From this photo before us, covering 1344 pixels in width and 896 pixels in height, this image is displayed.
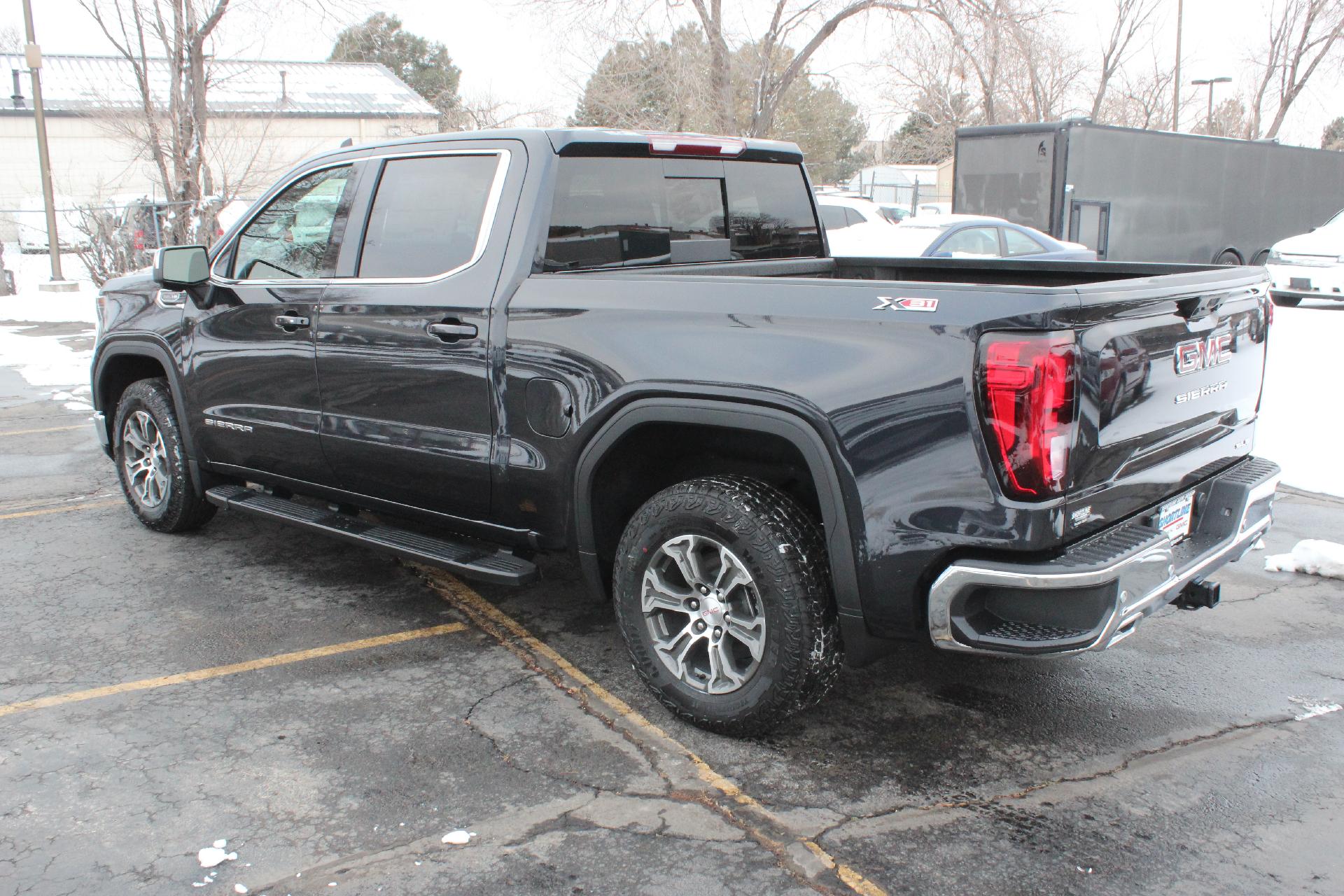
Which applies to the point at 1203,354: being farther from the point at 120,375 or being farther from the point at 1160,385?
the point at 120,375

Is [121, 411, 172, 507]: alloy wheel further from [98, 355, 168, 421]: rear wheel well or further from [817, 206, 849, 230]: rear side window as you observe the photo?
[817, 206, 849, 230]: rear side window

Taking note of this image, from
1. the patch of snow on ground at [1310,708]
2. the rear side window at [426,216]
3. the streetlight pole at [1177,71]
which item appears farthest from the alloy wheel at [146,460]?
the streetlight pole at [1177,71]

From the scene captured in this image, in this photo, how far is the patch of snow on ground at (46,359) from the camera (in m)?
11.0

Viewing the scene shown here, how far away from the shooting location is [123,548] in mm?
5582

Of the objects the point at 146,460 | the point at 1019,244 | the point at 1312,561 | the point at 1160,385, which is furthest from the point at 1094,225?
the point at 1160,385

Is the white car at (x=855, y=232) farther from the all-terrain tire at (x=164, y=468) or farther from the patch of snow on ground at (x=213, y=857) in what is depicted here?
the patch of snow on ground at (x=213, y=857)

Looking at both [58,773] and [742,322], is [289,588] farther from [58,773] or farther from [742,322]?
[742,322]

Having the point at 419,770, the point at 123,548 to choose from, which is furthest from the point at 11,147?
the point at 419,770

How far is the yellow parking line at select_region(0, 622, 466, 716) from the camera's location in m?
3.85

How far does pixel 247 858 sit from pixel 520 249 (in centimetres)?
209

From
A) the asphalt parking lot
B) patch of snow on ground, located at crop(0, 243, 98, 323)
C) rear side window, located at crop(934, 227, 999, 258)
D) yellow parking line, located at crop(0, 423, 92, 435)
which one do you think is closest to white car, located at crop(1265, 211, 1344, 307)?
rear side window, located at crop(934, 227, 999, 258)

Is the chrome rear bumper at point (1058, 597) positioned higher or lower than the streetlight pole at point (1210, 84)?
lower

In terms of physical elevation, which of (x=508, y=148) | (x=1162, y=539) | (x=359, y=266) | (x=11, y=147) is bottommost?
(x=1162, y=539)

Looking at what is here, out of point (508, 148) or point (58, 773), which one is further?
point (508, 148)
